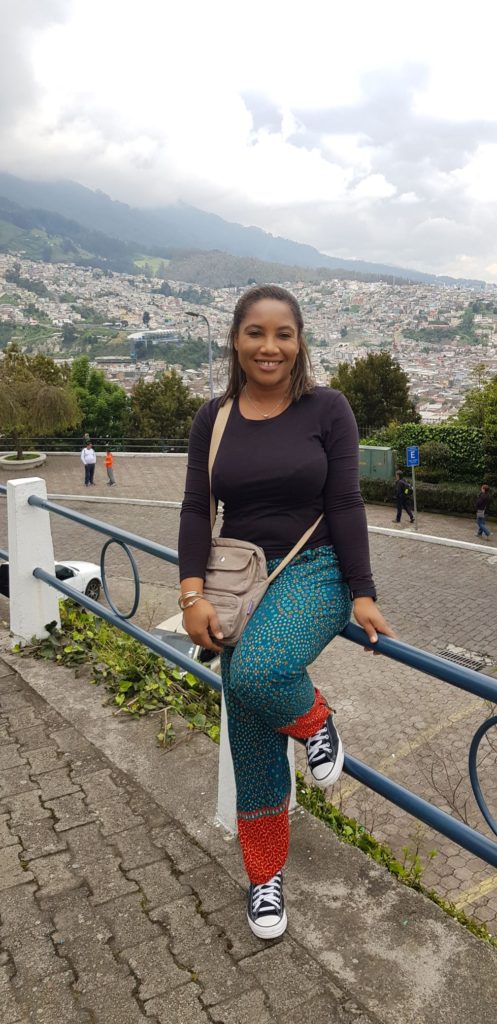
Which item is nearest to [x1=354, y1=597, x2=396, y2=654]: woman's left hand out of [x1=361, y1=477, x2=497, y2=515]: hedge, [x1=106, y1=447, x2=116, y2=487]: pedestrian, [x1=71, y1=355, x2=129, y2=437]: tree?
[x1=361, y1=477, x2=497, y2=515]: hedge

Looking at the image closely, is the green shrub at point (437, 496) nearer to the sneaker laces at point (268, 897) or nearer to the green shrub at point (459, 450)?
the green shrub at point (459, 450)

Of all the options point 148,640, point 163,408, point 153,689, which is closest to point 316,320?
point 163,408

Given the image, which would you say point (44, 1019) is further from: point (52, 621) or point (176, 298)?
point (176, 298)

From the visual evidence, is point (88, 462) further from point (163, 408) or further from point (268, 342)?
point (268, 342)

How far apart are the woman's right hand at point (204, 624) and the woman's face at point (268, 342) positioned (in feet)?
2.16

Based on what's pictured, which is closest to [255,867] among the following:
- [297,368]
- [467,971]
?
[467,971]

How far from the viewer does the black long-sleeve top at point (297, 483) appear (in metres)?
1.88

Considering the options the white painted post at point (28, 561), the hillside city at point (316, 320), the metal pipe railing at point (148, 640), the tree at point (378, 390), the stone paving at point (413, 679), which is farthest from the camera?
the hillside city at point (316, 320)

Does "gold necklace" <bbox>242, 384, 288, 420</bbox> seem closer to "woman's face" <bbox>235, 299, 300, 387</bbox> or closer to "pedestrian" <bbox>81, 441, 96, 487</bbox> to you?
"woman's face" <bbox>235, 299, 300, 387</bbox>

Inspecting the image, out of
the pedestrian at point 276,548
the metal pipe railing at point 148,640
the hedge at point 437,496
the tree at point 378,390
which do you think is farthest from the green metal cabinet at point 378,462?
the pedestrian at point 276,548

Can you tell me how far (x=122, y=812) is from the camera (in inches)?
105

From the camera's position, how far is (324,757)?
2018 millimetres

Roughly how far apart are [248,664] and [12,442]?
110ft

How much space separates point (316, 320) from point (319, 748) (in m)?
84.2
